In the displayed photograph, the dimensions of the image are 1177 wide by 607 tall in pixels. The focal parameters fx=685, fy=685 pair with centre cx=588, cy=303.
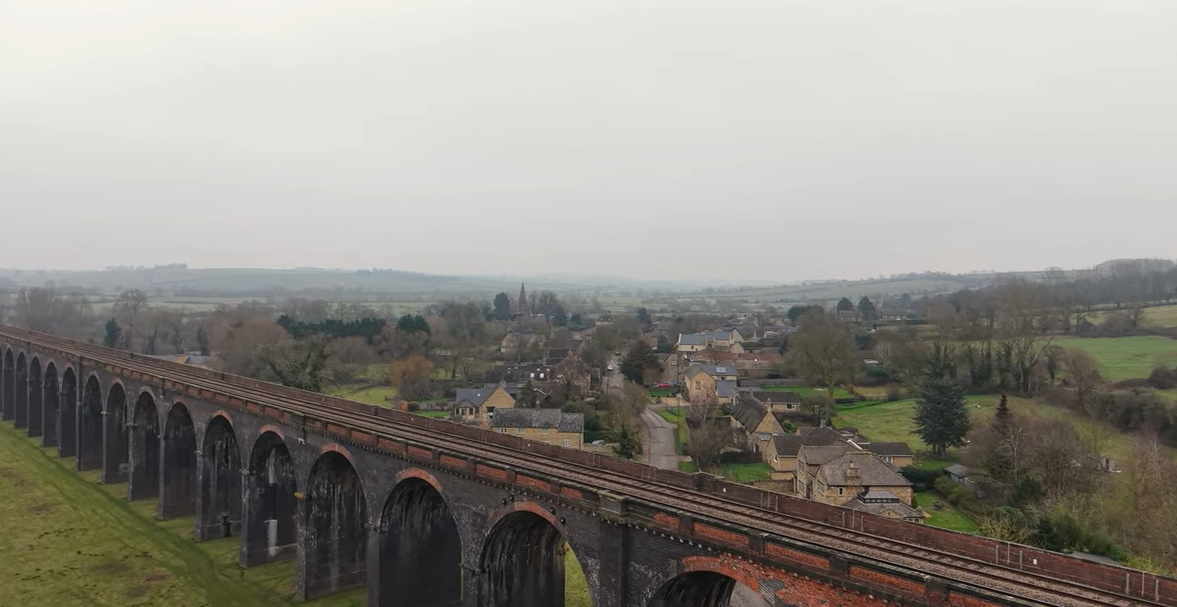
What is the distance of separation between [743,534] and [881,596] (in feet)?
10.6

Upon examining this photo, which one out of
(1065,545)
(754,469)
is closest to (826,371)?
(754,469)

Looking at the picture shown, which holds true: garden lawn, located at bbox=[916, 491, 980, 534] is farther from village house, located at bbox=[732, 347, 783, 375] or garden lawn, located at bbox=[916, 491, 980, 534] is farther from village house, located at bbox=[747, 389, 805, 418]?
village house, located at bbox=[732, 347, 783, 375]

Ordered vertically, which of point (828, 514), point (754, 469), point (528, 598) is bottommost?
point (754, 469)

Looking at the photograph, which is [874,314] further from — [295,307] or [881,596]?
[881,596]

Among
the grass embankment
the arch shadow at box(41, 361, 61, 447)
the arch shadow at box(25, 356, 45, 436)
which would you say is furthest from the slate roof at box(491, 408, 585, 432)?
the arch shadow at box(25, 356, 45, 436)

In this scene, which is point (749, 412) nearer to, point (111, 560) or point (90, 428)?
point (111, 560)

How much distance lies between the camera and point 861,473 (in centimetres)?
4384

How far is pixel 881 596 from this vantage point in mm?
14102

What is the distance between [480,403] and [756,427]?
28.1 m

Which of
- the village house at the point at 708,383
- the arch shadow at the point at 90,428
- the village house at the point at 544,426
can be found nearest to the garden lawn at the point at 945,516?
the village house at the point at 544,426

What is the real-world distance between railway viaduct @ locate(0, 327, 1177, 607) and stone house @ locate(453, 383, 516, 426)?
88.6 ft

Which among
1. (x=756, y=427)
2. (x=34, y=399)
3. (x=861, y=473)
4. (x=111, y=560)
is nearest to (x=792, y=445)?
(x=756, y=427)

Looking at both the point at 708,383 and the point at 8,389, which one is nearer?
the point at 8,389

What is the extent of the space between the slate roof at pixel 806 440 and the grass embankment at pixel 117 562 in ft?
78.3
